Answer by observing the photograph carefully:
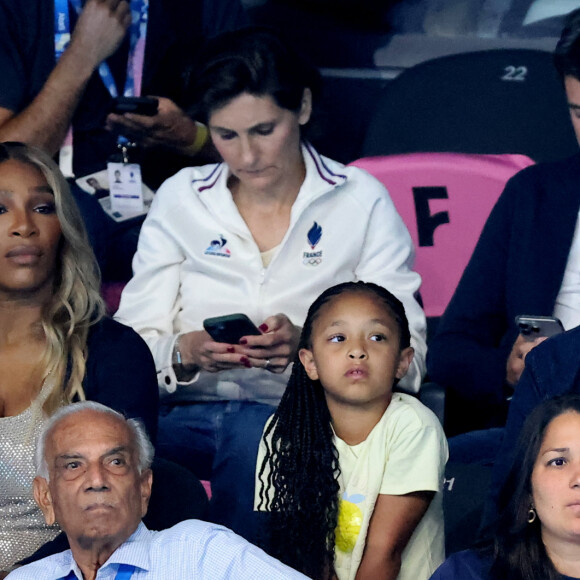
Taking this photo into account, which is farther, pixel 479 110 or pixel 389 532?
pixel 479 110

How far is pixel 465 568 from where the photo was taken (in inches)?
87.1

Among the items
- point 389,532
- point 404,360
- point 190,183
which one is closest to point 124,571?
point 389,532

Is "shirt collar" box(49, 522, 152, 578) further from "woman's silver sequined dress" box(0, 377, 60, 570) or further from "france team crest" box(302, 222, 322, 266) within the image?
"france team crest" box(302, 222, 322, 266)

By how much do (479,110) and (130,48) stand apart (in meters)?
1.04

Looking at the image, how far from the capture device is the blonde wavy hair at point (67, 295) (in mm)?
2607

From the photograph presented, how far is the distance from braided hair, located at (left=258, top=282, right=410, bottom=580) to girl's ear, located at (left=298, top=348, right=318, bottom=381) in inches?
0.9

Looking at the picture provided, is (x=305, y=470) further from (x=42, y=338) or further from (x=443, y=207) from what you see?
(x=443, y=207)

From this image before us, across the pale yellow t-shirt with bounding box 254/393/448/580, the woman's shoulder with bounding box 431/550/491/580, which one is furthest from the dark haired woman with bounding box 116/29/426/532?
the woman's shoulder with bounding box 431/550/491/580

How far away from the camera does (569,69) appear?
2762mm

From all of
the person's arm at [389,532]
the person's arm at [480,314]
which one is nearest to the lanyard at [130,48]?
the person's arm at [480,314]

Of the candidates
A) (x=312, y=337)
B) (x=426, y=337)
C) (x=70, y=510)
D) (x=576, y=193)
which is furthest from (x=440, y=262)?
(x=70, y=510)

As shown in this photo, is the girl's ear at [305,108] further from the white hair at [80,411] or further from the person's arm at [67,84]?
the white hair at [80,411]

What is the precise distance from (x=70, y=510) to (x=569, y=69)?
1.38 m

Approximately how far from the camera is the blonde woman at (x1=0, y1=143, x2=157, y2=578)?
100 inches
